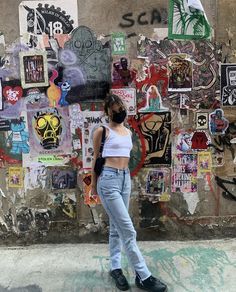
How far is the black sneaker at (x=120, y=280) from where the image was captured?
13.8ft

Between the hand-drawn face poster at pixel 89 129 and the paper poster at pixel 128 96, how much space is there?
0.95 ft

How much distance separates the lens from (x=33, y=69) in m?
4.99

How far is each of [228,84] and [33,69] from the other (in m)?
2.17

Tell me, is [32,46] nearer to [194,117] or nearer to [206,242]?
[194,117]

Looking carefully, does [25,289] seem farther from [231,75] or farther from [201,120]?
[231,75]

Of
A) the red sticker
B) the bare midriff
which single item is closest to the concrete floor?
the bare midriff

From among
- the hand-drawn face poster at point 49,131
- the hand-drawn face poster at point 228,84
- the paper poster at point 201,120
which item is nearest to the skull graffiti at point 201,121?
the paper poster at point 201,120

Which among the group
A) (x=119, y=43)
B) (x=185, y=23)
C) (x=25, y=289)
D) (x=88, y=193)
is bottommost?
(x=25, y=289)

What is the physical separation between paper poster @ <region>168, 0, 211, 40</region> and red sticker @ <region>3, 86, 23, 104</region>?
69.6 inches

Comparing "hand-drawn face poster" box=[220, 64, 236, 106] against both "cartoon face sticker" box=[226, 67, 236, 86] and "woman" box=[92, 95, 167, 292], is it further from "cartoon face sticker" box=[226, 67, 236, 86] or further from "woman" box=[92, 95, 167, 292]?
"woman" box=[92, 95, 167, 292]

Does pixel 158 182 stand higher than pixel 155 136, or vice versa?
pixel 155 136

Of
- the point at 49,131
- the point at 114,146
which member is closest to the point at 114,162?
the point at 114,146

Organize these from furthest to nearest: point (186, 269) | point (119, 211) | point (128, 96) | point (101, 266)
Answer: point (128, 96)
point (101, 266)
point (186, 269)
point (119, 211)

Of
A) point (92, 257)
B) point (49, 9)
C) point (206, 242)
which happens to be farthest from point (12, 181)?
point (206, 242)
